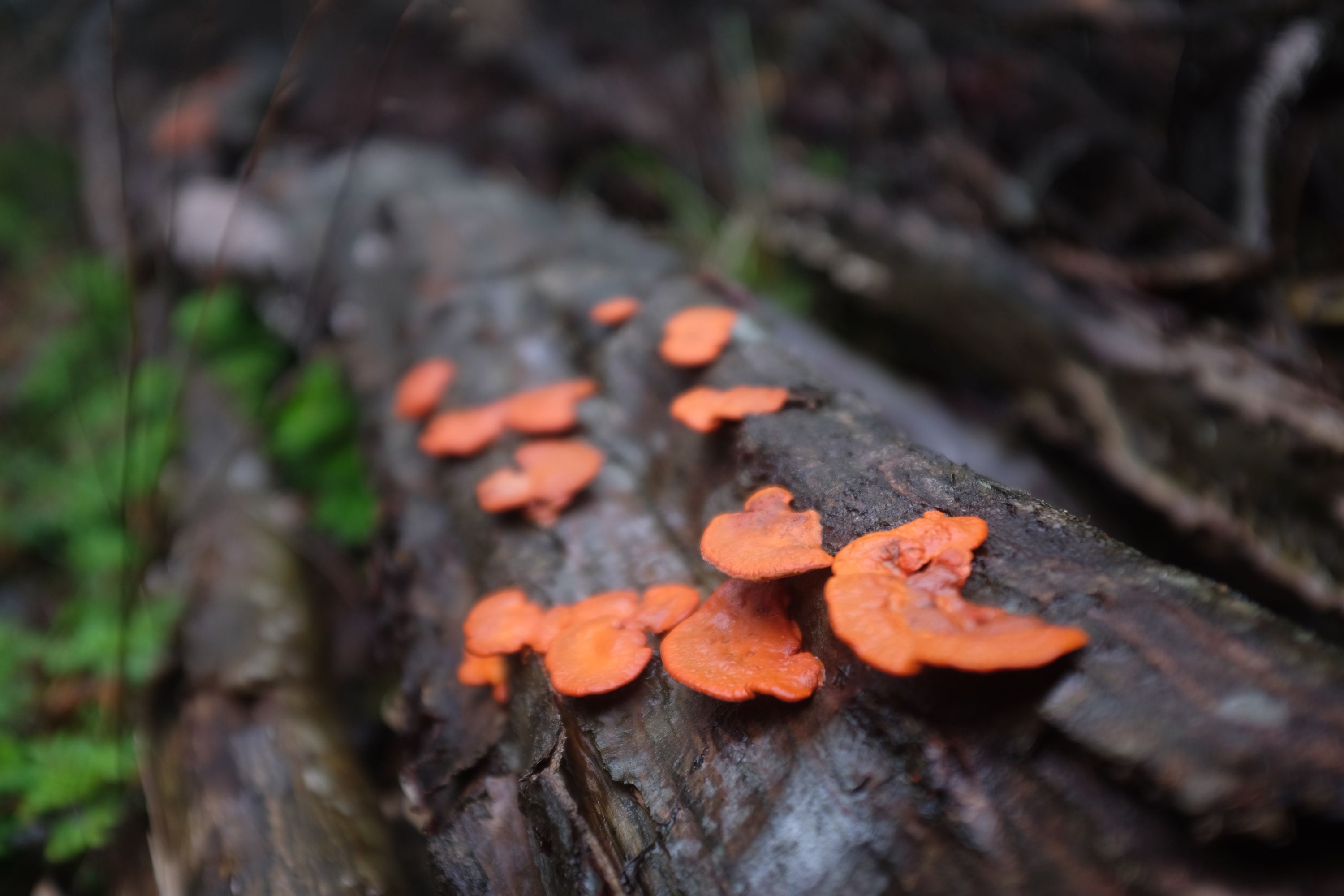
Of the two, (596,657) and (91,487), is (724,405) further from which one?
(91,487)

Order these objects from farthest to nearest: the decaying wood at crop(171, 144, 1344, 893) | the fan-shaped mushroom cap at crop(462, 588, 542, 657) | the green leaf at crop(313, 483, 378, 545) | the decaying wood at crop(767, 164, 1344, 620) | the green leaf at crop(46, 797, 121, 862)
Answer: the green leaf at crop(313, 483, 378, 545), the decaying wood at crop(767, 164, 1344, 620), the green leaf at crop(46, 797, 121, 862), the fan-shaped mushroom cap at crop(462, 588, 542, 657), the decaying wood at crop(171, 144, 1344, 893)

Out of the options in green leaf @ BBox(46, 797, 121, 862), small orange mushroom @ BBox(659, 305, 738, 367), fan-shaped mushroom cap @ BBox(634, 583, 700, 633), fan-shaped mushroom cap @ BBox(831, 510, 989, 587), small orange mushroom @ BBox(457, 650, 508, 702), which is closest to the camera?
fan-shaped mushroom cap @ BBox(831, 510, 989, 587)

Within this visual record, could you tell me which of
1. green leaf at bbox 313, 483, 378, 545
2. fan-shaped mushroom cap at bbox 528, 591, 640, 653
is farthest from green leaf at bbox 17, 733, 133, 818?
fan-shaped mushroom cap at bbox 528, 591, 640, 653

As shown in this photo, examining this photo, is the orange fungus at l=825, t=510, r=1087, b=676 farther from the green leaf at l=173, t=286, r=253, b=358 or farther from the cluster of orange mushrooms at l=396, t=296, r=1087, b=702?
the green leaf at l=173, t=286, r=253, b=358

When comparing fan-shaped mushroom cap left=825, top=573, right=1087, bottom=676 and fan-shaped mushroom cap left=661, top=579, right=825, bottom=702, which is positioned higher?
fan-shaped mushroom cap left=825, top=573, right=1087, bottom=676

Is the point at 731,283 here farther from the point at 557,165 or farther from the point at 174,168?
the point at 557,165

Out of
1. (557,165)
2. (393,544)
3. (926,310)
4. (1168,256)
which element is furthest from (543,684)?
(557,165)

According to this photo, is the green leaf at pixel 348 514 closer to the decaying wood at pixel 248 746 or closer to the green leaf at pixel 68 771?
the decaying wood at pixel 248 746

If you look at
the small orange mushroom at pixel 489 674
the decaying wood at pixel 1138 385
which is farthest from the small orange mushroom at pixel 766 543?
the decaying wood at pixel 1138 385
